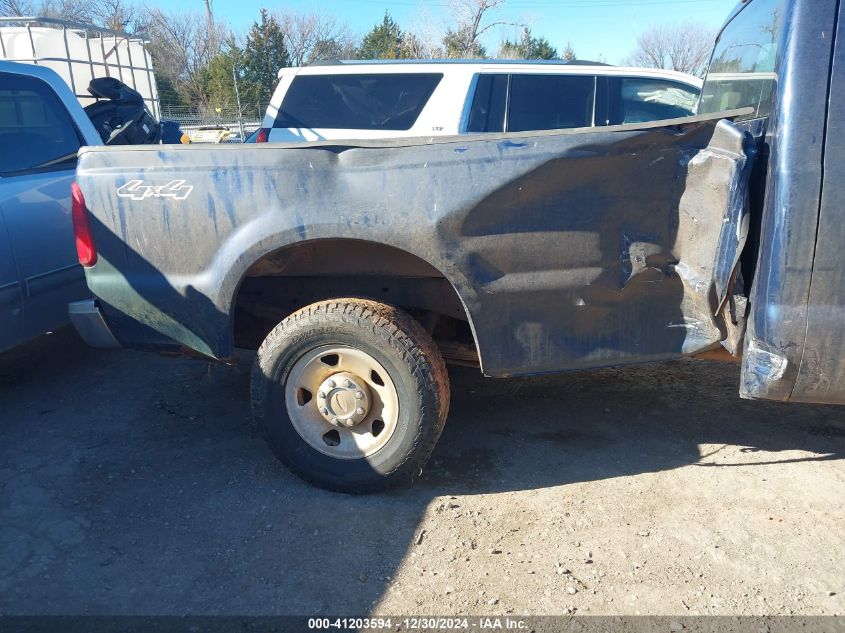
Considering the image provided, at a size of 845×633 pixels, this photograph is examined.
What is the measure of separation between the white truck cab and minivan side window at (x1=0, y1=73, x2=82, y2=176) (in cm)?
235

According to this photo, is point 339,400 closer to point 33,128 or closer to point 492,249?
point 492,249

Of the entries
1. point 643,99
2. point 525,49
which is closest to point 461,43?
point 525,49

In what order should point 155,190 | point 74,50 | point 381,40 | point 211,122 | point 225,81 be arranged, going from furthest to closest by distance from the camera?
point 381,40
point 225,81
point 211,122
point 74,50
point 155,190

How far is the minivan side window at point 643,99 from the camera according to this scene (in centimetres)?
682

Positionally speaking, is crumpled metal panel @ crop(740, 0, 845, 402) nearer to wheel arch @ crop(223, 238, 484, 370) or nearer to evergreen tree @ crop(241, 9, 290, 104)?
wheel arch @ crop(223, 238, 484, 370)

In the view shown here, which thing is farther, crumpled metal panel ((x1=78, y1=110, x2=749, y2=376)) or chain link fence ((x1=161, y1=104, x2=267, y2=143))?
chain link fence ((x1=161, y1=104, x2=267, y2=143))

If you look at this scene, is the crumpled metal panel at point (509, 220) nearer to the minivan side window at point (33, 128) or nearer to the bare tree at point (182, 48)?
the minivan side window at point (33, 128)

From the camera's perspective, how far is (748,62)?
319cm

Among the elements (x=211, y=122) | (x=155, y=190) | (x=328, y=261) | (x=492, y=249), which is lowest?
(x=328, y=261)

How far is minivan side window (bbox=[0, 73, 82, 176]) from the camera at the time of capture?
4422 millimetres

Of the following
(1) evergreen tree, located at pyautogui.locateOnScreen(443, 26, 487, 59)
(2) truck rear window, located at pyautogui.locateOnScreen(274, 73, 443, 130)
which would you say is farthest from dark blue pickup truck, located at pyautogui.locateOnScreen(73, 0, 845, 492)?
(1) evergreen tree, located at pyautogui.locateOnScreen(443, 26, 487, 59)

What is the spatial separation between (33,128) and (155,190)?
234cm

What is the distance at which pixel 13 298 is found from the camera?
4.08m

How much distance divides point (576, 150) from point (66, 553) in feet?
8.92
